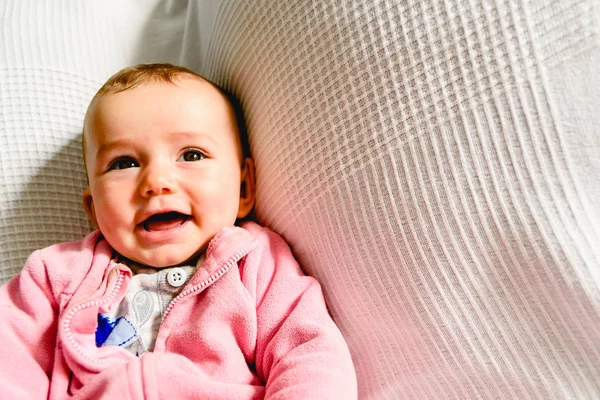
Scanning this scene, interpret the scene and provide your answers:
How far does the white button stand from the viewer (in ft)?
2.70

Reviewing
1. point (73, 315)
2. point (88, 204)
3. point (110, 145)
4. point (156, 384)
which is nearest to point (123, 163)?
point (110, 145)

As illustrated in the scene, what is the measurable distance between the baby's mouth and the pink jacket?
65 millimetres

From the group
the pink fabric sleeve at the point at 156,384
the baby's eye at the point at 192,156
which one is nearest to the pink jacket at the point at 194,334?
the pink fabric sleeve at the point at 156,384

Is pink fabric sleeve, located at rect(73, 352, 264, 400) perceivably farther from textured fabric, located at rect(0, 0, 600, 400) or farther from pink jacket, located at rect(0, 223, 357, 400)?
textured fabric, located at rect(0, 0, 600, 400)

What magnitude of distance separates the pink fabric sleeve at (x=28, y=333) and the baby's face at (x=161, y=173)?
122mm

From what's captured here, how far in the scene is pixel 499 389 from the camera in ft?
2.27

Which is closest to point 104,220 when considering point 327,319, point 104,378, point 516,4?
point 104,378

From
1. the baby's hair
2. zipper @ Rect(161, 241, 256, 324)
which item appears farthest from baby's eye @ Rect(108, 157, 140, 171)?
zipper @ Rect(161, 241, 256, 324)

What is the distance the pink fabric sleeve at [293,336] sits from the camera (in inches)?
27.0

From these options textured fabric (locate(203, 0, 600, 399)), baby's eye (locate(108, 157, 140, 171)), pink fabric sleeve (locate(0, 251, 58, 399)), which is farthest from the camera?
baby's eye (locate(108, 157, 140, 171))

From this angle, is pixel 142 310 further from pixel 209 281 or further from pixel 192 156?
pixel 192 156

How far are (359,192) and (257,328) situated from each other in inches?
9.6

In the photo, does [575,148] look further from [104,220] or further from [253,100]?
[104,220]

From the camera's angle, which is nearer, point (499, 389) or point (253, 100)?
point (499, 389)
